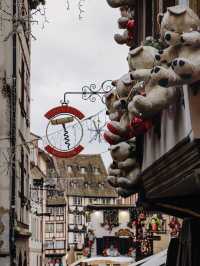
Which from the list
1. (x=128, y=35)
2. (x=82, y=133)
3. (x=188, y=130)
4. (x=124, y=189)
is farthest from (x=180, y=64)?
(x=82, y=133)

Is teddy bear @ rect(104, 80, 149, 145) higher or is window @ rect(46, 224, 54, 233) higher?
teddy bear @ rect(104, 80, 149, 145)

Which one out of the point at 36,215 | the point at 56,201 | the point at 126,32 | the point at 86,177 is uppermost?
the point at 86,177

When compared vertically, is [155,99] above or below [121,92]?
below

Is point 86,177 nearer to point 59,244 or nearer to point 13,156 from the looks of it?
point 59,244

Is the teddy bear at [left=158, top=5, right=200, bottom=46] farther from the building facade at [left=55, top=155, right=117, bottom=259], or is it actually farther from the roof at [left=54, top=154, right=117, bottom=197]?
the roof at [left=54, top=154, right=117, bottom=197]

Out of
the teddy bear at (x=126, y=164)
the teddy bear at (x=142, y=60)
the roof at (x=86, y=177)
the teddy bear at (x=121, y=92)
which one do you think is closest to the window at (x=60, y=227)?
the roof at (x=86, y=177)

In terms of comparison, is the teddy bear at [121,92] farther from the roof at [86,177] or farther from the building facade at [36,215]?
the roof at [86,177]

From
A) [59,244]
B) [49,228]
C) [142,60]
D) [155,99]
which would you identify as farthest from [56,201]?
[155,99]

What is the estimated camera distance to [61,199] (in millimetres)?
97125

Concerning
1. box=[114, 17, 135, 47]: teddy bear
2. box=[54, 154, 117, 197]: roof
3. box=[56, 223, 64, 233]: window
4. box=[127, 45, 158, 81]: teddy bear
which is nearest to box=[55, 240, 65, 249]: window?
box=[56, 223, 64, 233]: window

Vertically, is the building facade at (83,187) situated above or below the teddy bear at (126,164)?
above

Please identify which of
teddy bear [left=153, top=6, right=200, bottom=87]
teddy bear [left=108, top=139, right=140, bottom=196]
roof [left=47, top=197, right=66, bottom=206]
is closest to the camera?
teddy bear [left=153, top=6, right=200, bottom=87]

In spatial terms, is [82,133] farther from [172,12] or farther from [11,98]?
[172,12]

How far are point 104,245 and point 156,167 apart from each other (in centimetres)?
2532
